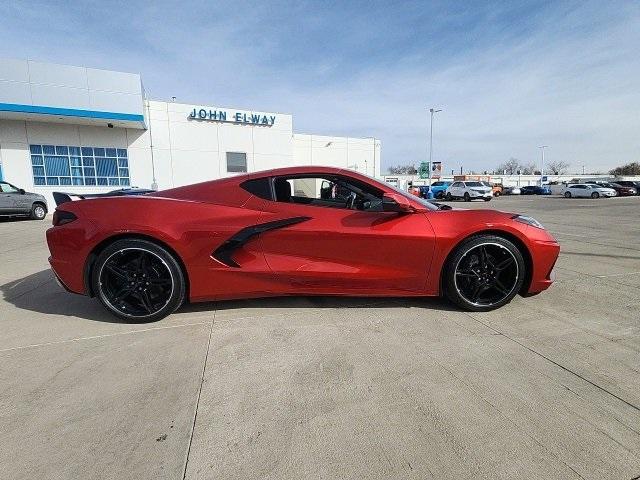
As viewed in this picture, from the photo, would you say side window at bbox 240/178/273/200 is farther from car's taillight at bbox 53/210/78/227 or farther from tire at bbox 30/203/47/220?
tire at bbox 30/203/47/220

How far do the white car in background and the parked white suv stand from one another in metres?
10.5

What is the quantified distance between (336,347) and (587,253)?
17.5ft

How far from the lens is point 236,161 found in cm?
2080

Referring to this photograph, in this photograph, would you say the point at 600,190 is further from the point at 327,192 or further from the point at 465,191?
the point at 327,192

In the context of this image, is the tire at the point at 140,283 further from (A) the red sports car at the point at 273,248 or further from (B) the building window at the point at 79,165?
(B) the building window at the point at 79,165

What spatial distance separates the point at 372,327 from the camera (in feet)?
9.25

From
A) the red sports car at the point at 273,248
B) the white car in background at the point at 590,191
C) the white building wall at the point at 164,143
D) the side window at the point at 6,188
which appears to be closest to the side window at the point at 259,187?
the red sports car at the point at 273,248

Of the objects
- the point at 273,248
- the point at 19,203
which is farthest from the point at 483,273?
the point at 19,203

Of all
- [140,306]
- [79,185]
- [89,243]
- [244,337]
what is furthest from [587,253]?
[79,185]

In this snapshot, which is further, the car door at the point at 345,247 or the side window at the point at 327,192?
the side window at the point at 327,192

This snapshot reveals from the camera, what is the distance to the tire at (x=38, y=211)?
43.6 ft

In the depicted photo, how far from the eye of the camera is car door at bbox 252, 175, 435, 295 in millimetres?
2992

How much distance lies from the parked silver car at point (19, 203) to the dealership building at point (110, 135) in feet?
13.2

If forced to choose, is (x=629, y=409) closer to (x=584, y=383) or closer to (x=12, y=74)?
(x=584, y=383)
